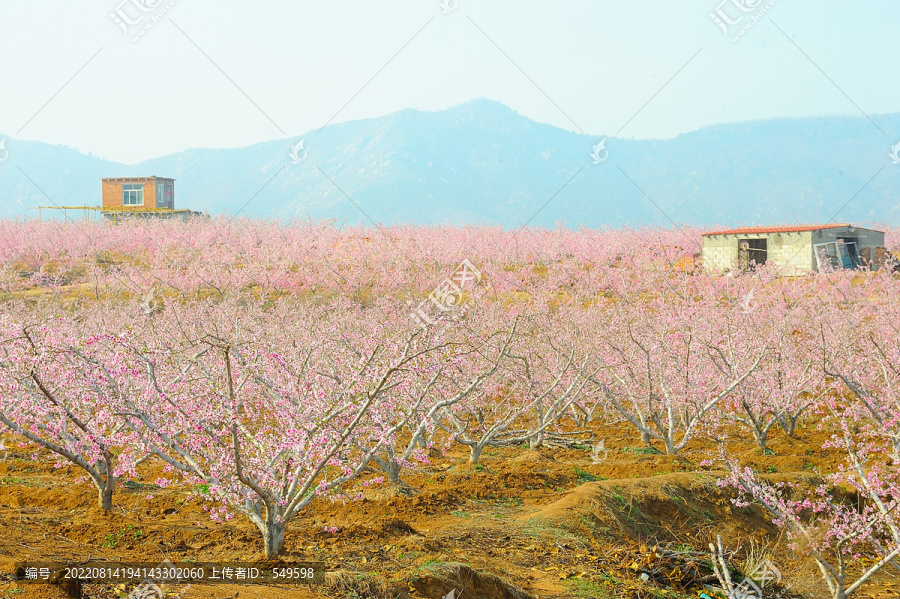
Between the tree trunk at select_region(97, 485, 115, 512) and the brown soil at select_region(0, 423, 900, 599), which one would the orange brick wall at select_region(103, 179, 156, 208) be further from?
the tree trunk at select_region(97, 485, 115, 512)

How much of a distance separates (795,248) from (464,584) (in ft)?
105

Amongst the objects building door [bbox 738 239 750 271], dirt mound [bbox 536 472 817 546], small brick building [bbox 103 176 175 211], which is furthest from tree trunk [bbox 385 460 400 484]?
small brick building [bbox 103 176 175 211]

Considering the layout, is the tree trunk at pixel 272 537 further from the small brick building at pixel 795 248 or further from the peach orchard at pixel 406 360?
the small brick building at pixel 795 248

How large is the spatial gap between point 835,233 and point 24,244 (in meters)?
40.0

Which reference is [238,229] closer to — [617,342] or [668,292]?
[668,292]

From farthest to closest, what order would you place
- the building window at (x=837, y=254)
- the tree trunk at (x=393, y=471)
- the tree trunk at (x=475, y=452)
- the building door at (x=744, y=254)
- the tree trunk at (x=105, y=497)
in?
the building door at (x=744, y=254)
the building window at (x=837, y=254)
the tree trunk at (x=475, y=452)
the tree trunk at (x=393, y=471)
the tree trunk at (x=105, y=497)

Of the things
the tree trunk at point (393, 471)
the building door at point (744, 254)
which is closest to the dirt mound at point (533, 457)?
the tree trunk at point (393, 471)

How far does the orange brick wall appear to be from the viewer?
2348 inches

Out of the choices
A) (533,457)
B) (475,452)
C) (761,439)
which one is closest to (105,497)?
(475,452)

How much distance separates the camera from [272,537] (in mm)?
5855

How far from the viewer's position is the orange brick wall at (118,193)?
59.6 meters

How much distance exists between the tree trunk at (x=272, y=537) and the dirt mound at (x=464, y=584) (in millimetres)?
1212

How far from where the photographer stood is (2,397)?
21.7 ft

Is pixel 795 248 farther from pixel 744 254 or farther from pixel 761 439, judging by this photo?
pixel 761 439
